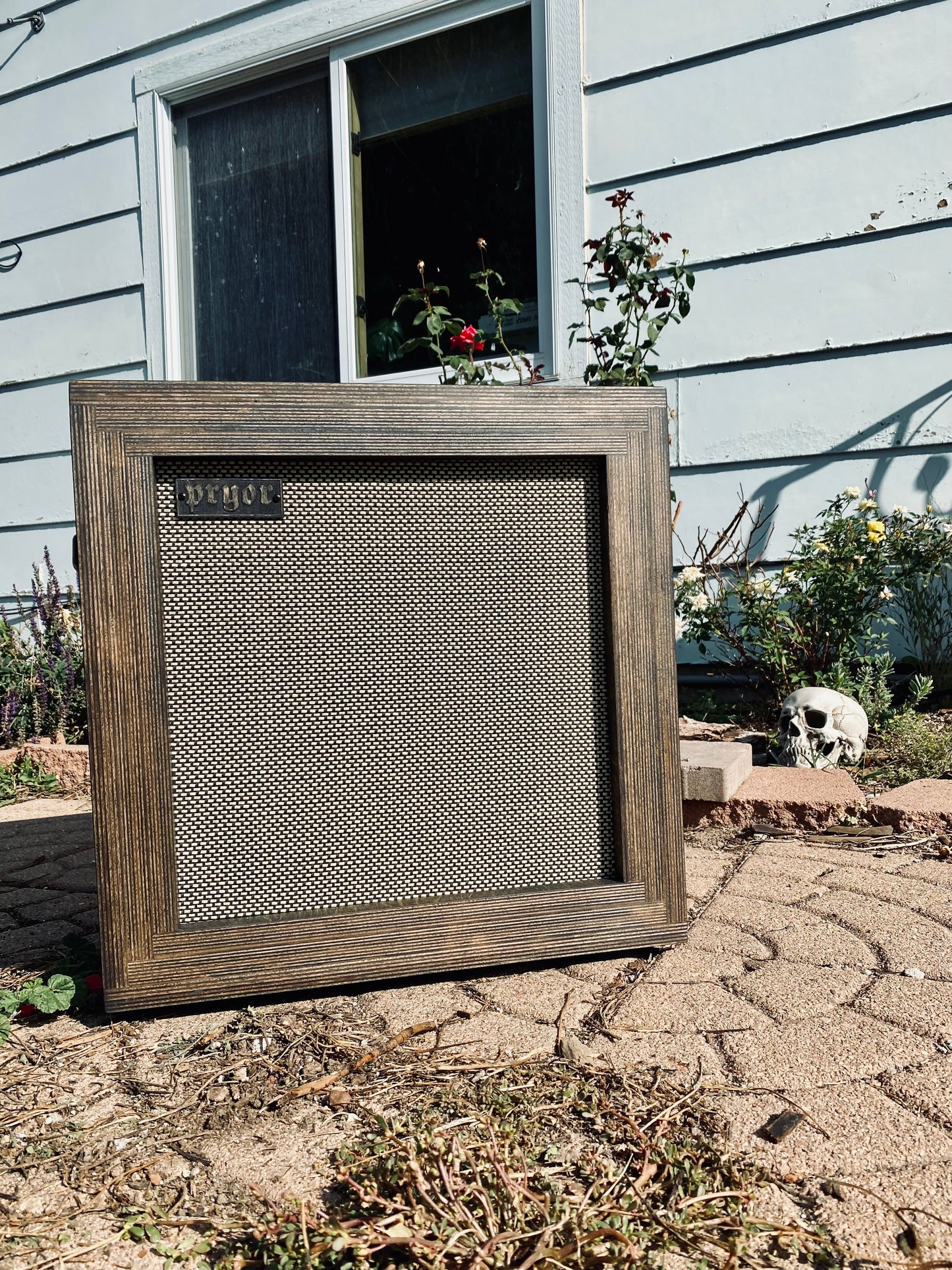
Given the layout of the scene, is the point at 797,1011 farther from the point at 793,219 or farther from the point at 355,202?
the point at 355,202

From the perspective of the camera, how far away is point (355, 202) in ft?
13.2

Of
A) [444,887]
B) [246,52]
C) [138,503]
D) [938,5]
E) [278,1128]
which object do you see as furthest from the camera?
[246,52]

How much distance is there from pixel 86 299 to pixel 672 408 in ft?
9.03

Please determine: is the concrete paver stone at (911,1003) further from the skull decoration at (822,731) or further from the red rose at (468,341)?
the red rose at (468,341)

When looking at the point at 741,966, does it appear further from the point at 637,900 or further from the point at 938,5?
the point at 938,5

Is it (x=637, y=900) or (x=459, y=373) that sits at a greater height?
(x=459, y=373)

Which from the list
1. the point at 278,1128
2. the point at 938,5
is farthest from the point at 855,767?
the point at 938,5

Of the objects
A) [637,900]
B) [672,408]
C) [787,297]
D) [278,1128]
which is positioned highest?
[787,297]

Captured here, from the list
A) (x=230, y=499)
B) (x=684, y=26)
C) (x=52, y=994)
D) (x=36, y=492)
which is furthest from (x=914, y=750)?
(x=36, y=492)

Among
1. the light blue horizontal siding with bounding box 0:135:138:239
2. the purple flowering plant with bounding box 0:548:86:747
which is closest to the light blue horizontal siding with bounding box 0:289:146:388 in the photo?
the light blue horizontal siding with bounding box 0:135:138:239

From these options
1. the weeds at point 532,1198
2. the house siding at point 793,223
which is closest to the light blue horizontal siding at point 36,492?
the house siding at point 793,223

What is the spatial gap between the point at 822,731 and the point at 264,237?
120 inches

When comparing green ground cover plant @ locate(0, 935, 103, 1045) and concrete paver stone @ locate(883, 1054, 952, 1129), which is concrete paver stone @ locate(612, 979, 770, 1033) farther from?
green ground cover plant @ locate(0, 935, 103, 1045)

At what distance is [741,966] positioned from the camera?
1.55 metres
